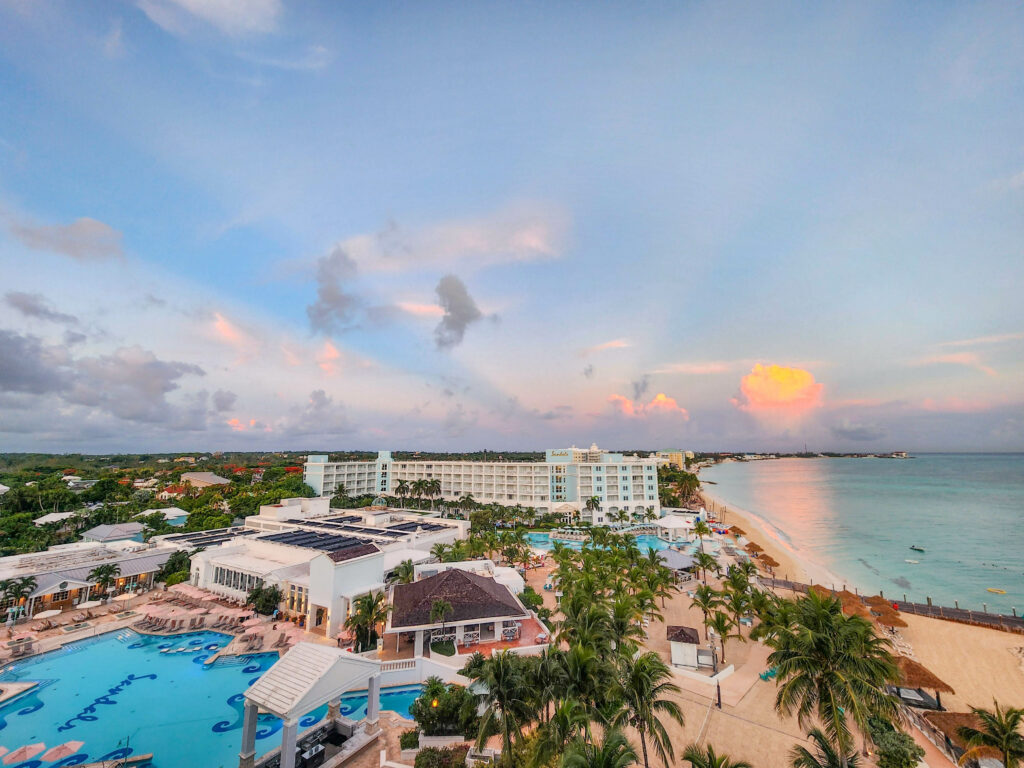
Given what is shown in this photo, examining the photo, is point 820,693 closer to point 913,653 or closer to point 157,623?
point 913,653

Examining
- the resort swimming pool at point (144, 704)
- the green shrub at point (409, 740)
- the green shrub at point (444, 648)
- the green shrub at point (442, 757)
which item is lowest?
the resort swimming pool at point (144, 704)

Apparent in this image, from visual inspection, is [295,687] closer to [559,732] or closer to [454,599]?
[559,732]

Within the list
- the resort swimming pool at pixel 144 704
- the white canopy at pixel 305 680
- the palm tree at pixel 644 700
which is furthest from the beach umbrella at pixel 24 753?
the palm tree at pixel 644 700

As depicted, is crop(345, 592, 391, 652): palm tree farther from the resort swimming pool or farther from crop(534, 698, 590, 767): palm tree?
crop(534, 698, 590, 767): palm tree

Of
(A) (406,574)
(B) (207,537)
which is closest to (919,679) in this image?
(A) (406,574)

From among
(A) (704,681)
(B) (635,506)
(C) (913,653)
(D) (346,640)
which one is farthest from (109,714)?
(B) (635,506)

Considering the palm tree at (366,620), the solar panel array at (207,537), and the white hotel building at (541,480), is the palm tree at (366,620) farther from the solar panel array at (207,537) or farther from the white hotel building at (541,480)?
the white hotel building at (541,480)
